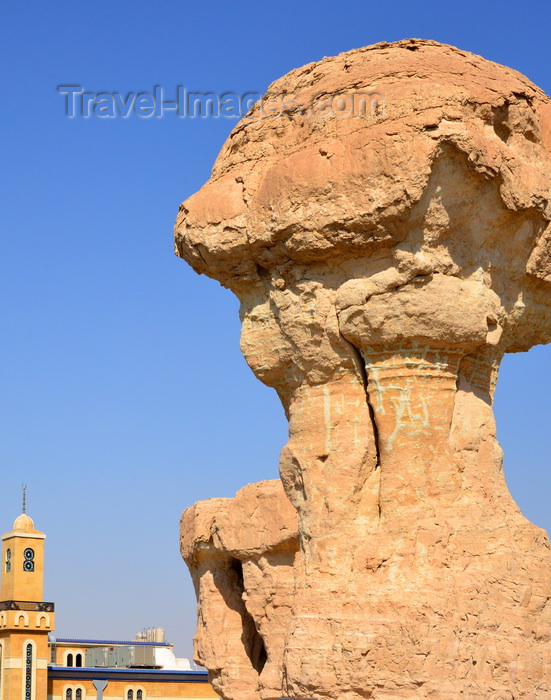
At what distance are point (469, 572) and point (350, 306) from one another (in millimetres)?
2560

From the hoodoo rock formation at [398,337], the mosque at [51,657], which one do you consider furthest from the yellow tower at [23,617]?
the hoodoo rock formation at [398,337]

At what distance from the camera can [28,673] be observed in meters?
41.7

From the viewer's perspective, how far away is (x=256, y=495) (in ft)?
45.1

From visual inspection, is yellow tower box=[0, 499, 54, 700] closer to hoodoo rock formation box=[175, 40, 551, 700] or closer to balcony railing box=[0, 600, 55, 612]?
balcony railing box=[0, 600, 55, 612]

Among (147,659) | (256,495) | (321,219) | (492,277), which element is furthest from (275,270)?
(147,659)

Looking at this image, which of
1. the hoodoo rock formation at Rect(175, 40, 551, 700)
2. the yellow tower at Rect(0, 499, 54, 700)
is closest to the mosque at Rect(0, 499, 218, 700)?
the yellow tower at Rect(0, 499, 54, 700)

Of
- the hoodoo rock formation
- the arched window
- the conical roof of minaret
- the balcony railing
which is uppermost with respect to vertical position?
the conical roof of minaret

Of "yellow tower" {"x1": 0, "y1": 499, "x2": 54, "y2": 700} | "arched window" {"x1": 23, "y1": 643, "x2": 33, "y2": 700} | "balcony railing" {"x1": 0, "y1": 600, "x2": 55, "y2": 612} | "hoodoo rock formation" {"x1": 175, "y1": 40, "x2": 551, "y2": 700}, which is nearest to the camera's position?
"hoodoo rock formation" {"x1": 175, "y1": 40, "x2": 551, "y2": 700}

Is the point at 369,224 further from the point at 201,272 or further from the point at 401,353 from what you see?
the point at 201,272

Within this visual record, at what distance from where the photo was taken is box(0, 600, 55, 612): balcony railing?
143ft

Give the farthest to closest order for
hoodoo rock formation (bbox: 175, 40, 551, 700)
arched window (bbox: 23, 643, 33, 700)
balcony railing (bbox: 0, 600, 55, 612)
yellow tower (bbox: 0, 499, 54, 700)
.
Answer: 1. balcony railing (bbox: 0, 600, 55, 612)
2. yellow tower (bbox: 0, 499, 54, 700)
3. arched window (bbox: 23, 643, 33, 700)
4. hoodoo rock formation (bbox: 175, 40, 551, 700)

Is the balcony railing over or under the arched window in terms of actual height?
over

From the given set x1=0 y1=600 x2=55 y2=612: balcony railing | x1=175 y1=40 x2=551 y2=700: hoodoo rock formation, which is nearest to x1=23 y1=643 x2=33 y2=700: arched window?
x1=0 y1=600 x2=55 y2=612: balcony railing

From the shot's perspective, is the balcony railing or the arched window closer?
the arched window
